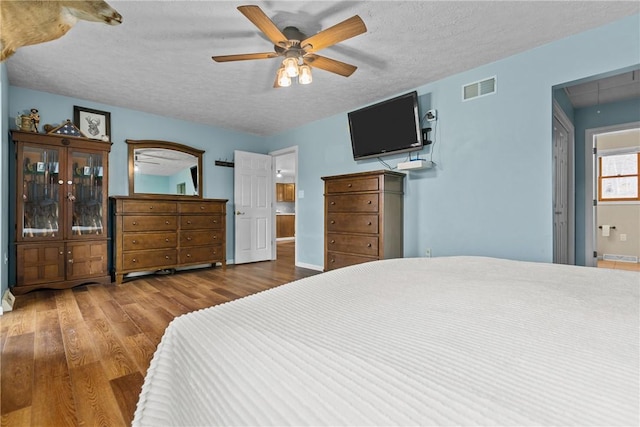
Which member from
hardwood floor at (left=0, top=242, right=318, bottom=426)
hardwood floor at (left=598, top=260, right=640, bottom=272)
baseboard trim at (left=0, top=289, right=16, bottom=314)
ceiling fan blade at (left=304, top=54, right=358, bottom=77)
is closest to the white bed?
hardwood floor at (left=0, top=242, right=318, bottom=426)

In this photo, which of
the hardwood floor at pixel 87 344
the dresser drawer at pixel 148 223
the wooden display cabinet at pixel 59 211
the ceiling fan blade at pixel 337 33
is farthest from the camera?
the dresser drawer at pixel 148 223

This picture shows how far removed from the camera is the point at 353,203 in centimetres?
350

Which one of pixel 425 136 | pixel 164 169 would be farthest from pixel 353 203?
pixel 164 169

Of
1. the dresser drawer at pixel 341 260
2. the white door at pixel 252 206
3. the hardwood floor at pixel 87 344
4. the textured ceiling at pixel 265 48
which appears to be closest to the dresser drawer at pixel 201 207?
the white door at pixel 252 206

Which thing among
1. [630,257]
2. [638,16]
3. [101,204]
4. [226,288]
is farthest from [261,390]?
[630,257]

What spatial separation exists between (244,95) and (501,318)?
3.75 m

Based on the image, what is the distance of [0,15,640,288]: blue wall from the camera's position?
259cm

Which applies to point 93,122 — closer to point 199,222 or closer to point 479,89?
point 199,222

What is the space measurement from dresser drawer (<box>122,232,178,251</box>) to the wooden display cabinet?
28cm

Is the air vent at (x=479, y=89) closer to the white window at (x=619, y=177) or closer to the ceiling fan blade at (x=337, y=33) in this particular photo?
the ceiling fan blade at (x=337, y=33)

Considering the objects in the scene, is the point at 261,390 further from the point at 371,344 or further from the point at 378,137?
the point at 378,137

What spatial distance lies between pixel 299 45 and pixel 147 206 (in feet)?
9.63

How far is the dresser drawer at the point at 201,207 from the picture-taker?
13.9 ft

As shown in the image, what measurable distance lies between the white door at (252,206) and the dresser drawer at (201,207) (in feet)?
1.92
